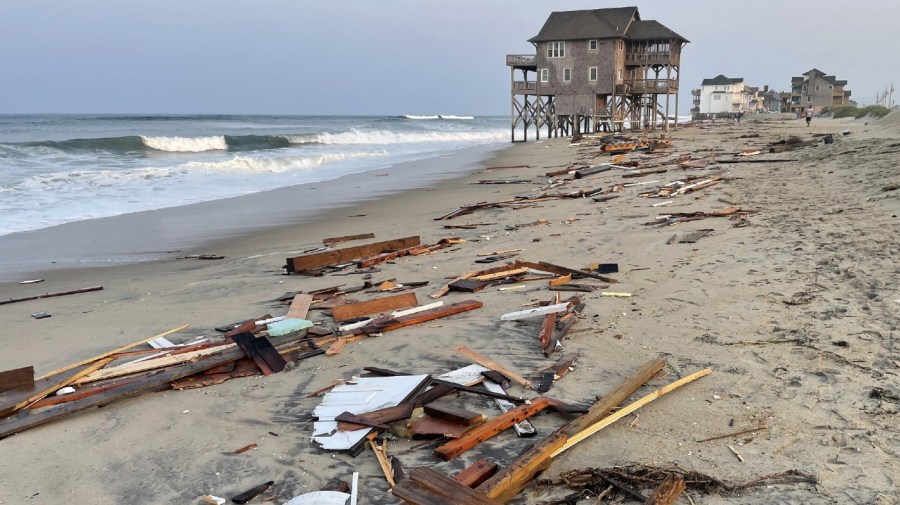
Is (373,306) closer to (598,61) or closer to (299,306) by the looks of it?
(299,306)

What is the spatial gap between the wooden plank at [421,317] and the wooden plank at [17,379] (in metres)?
2.66

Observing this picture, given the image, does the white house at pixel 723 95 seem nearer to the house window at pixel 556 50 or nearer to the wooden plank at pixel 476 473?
the house window at pixel 556 50

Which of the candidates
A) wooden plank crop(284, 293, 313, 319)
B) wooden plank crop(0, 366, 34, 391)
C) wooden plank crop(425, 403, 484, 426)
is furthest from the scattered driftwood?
wooden plank crop(0, 366, 34, 391)

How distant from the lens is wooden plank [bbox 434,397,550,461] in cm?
357

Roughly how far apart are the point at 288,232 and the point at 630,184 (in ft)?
26.7

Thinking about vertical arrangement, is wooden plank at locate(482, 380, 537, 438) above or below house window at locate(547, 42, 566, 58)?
below

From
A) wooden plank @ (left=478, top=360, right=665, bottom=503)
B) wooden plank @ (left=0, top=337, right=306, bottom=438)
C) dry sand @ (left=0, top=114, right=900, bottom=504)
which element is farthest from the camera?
wooden plank @ (left=0, top=337, right=306, bottom=438)

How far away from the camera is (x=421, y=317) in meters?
6.12

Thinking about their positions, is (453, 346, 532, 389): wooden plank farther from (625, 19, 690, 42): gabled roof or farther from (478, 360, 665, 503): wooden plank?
(625, 19, 690, 42): gabled roof

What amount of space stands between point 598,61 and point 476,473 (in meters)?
47.7

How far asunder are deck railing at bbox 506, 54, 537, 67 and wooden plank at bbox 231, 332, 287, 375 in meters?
47.5

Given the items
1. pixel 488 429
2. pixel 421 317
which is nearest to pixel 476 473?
pixel 488 429

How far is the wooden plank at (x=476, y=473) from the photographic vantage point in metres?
3.22

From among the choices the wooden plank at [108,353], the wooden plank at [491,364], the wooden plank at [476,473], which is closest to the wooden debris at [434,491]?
the wooden plank at [476,473]
